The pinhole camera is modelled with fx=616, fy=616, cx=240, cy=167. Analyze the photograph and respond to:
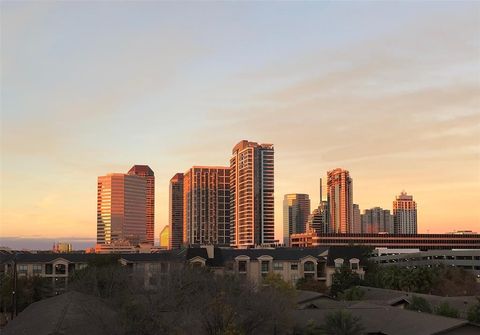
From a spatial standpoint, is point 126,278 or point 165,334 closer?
point 165,334

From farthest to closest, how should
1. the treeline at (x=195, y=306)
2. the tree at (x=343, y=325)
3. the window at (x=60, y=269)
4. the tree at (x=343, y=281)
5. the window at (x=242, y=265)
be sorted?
the window at (x=242, y=265) < the window at (x=60, y=269) < the tree at (x=343, y=281) < the tree at (x=343, y=325) < the treeline at (x=195, y=306)

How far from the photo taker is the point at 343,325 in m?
49.5

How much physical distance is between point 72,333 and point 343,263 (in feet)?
221

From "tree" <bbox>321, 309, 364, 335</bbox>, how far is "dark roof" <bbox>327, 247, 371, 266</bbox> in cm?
5749

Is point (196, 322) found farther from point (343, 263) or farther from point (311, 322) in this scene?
point (343, 263)

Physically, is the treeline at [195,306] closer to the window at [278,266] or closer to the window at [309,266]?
the window at [278,266]

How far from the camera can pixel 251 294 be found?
52.3 m

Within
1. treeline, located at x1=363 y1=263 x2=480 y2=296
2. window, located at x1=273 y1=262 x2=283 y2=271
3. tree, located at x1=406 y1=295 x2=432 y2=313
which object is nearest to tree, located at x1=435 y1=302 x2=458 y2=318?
tree, located at x1=406 y1=295 x2=432 y2=313

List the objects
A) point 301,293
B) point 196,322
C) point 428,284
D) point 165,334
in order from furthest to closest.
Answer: point 428,284
point 301,293
point 196,322
point 165,334

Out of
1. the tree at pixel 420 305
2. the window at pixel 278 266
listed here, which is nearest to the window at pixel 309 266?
the window at pixel 278 266

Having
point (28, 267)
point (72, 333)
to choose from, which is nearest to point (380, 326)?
point (72, 333)

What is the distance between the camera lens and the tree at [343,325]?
162ft

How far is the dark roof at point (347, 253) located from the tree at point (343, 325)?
57489mm

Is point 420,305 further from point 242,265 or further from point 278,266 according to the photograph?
point 242,265
